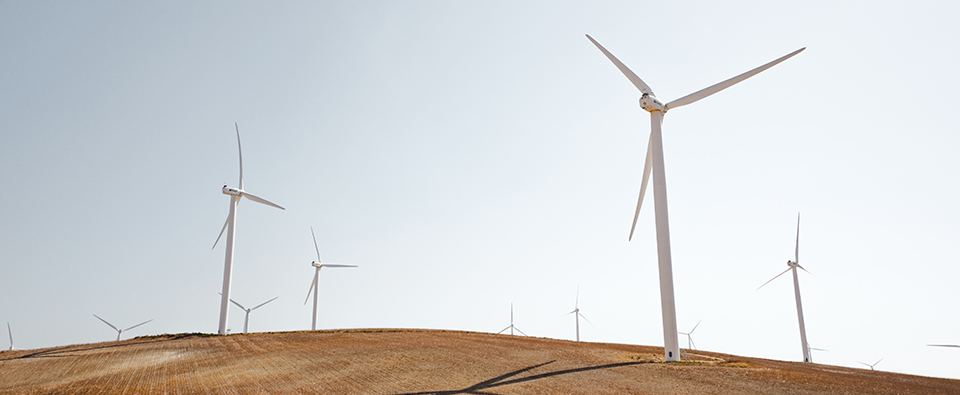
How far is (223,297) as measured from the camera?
55.5 meters

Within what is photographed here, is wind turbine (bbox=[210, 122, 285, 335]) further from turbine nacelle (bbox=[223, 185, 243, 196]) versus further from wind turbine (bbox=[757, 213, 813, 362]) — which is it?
wind turbine (bbox=[757, 213, 813, 362])

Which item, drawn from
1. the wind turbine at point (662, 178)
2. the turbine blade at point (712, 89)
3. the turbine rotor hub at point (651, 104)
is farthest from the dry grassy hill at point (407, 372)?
the turbine blade at point (712, 89)

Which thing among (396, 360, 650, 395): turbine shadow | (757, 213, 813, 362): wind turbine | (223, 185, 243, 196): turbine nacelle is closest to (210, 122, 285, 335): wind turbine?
(223, 185, 243, 196): turbine nacelle

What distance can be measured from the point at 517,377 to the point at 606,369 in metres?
5.48

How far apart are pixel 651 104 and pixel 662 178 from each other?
550 centimetres

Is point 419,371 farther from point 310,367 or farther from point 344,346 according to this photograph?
point 344,346

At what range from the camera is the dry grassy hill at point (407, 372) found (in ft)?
77.7

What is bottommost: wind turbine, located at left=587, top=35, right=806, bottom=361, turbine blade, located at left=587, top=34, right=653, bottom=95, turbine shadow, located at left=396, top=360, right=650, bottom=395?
turbine shadow, located at left=396, top=360, right=650, bottom=395

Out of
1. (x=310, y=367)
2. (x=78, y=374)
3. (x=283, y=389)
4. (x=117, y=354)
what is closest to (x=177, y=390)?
(x=283, y=389)

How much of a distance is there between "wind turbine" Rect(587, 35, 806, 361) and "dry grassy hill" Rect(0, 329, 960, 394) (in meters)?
2.11

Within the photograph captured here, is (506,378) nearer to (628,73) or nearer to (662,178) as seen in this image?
(662,178)

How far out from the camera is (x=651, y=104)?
36.1 m

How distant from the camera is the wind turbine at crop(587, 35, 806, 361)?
103 feet

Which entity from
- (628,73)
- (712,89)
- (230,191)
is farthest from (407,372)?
(230,191)
